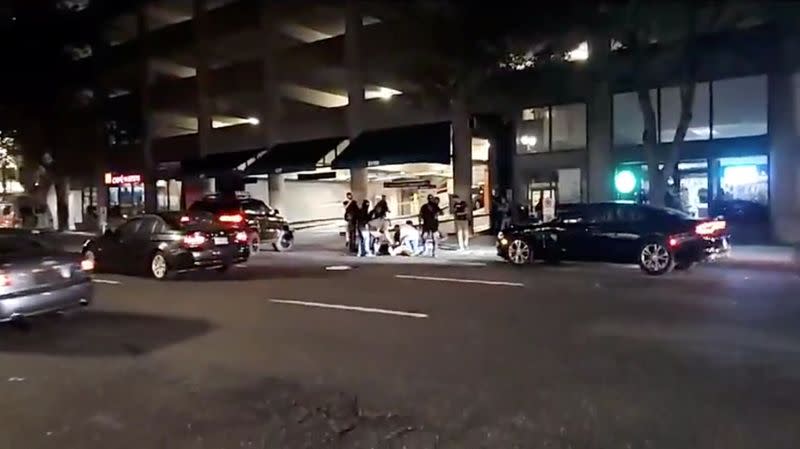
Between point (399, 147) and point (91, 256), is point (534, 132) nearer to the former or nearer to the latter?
point (399, 147)

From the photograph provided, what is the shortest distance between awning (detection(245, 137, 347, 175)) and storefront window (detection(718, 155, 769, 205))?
14.7 meters

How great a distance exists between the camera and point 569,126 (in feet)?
83.3

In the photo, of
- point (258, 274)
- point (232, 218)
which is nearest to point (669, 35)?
point (258, 274)

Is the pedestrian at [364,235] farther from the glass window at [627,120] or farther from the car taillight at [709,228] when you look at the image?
the car taillight at [709,228]

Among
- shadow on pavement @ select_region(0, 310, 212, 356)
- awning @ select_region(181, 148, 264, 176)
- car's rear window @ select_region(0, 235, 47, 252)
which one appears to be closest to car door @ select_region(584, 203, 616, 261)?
shadow on pavement @ select_region(0, 310, 212, 356)

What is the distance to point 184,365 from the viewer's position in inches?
298

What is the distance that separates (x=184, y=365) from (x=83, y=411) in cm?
153

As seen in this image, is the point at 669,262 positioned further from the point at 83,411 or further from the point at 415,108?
the point at 415,108

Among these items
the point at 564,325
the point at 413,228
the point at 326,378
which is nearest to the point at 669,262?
the point at 564,325

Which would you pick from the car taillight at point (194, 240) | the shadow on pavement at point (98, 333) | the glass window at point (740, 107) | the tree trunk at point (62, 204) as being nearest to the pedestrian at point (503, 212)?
the glass window at point (740, 107)

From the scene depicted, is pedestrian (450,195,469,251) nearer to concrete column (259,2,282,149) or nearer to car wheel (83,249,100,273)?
car wheel (83,249,100,273)

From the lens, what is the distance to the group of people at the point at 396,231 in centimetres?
2083

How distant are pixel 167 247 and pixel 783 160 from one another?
54.6 ft

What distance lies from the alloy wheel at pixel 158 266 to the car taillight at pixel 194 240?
1.87ft
